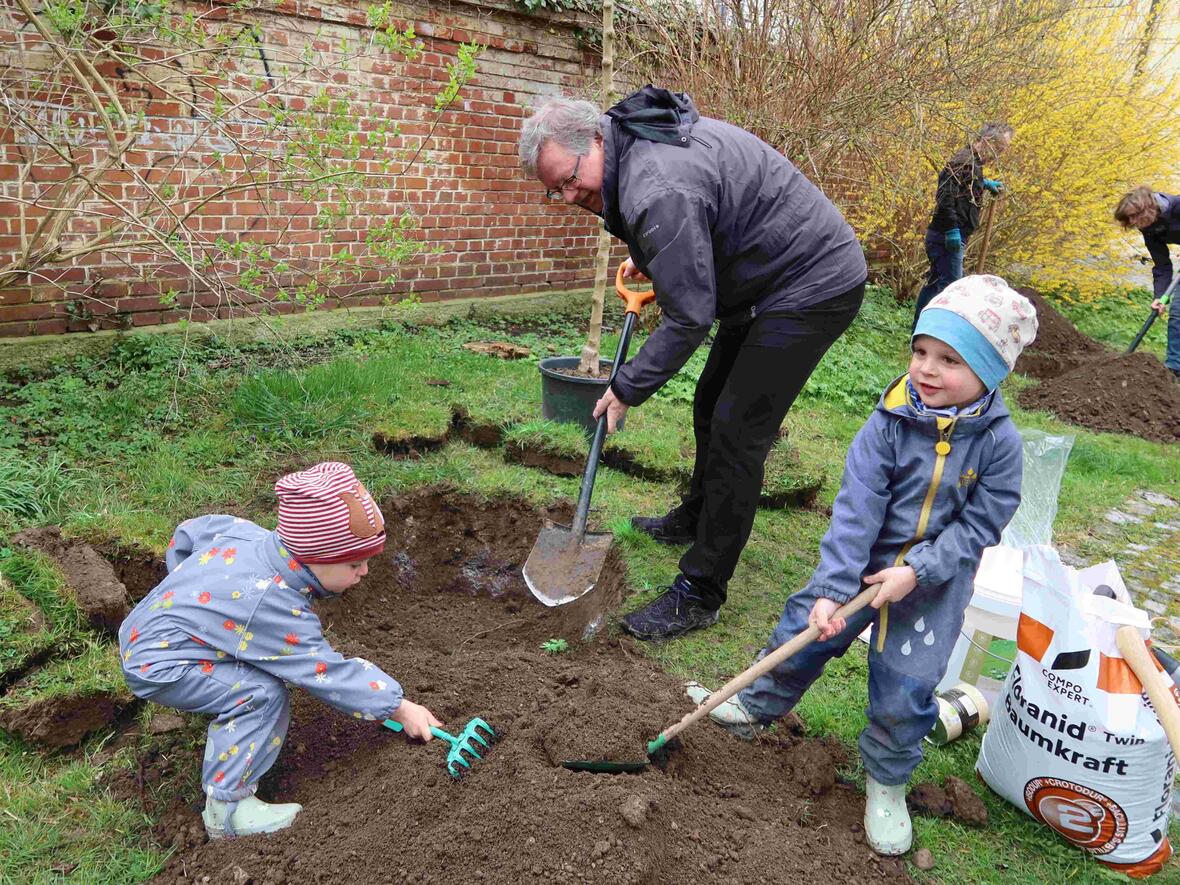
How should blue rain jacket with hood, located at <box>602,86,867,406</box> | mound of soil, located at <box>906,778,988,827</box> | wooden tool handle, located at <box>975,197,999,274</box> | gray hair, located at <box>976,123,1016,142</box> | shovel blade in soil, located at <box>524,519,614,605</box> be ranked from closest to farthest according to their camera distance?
mound of soil, located at <box>906,778,988,827</box> < blue rain jacket with hood, located at <box>602,86,867,406</box> < shovel blade in soil, located at <box>524,519,614,605</box> < gray hair, located at <box>976,123,1016,142</box> < wooden tool handle, located at <box>975,197,999,274</box>

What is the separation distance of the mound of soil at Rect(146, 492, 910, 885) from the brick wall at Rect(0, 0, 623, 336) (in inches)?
109

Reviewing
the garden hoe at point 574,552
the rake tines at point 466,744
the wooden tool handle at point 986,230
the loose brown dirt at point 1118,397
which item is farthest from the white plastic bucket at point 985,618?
the wooden tool handle at point 986,230

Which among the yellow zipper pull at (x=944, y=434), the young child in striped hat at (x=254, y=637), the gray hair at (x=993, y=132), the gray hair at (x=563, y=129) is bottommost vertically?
the young child in striped hat at (x=254, y=637)

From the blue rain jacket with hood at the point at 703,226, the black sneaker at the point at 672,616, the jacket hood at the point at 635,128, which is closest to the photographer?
the blue rain jacket with hood at the point at 703,226

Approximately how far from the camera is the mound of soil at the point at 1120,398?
24.1 ft

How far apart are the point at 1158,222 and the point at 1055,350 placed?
2.05 m

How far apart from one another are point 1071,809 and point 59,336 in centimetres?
585

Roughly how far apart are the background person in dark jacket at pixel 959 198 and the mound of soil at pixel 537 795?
5.30m

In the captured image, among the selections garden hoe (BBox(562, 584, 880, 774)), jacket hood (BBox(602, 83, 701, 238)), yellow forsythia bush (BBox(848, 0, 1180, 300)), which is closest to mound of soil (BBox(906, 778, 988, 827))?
garden hoe (BBox(562, 584, 880, 774))

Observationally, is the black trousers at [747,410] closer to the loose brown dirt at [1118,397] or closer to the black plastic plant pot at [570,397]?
the black plastic plant pot at [570,397]

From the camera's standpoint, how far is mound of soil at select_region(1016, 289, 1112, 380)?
30.0ft

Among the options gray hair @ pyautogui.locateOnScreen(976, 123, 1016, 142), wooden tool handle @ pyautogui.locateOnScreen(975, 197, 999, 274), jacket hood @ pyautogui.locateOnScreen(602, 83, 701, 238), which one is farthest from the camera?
wooden tool handle @ pyautogui.locateOnScreen(975, 197, 999, 274)

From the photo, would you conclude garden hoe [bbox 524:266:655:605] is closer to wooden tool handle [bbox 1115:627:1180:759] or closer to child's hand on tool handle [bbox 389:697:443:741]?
child's hand on tool handle [bbox 389:697:443:741]

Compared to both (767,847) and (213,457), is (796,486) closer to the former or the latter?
(767,847)
